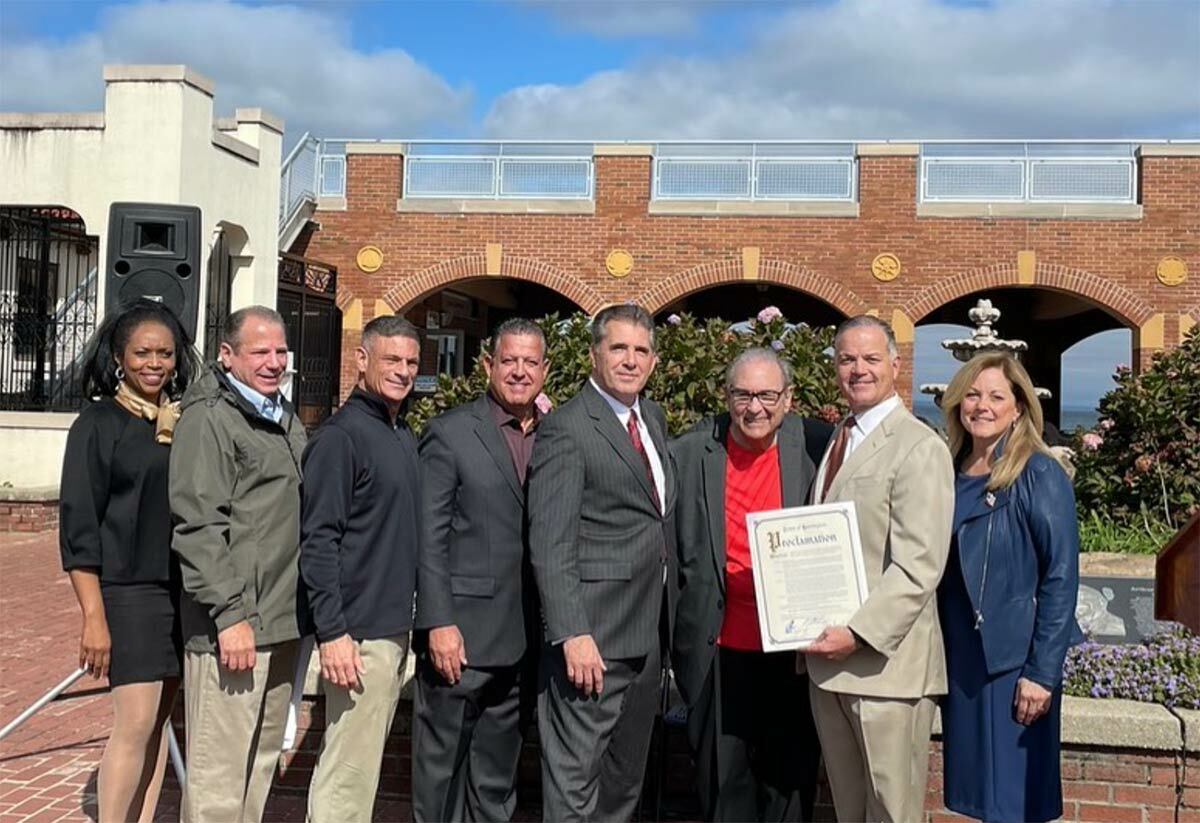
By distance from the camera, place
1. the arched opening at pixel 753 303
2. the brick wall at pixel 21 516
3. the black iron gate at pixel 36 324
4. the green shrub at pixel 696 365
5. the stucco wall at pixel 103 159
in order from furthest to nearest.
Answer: the arched opening at pixel 753 303 < the black iron gate at pixel 36 324 < the stucco wall at pixel 103 159 < the brick wall at pixel 21 516 < the green shrub at pixel 696 365

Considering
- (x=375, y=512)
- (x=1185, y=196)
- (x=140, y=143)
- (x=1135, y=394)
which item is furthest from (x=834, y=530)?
(x=1185, y=196)

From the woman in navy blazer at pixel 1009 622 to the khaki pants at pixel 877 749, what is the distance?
5.8 inches

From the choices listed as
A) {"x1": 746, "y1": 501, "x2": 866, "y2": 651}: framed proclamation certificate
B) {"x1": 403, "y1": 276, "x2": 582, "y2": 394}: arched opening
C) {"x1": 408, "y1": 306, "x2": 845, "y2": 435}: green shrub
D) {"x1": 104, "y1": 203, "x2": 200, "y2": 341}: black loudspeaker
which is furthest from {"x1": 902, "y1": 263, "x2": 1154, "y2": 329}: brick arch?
{"x1": 746, "y1": 501, "x2": 866, "y2": 651}: framed proclamation certificate

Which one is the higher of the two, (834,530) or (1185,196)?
(1185,196)

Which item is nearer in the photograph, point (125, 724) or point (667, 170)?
point (125, 724)

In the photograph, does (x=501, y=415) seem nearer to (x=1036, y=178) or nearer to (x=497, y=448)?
(x=497, y=448)

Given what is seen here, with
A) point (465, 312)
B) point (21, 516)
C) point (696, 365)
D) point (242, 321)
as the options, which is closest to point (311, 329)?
point (465, 312)

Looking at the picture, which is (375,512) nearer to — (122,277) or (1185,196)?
(122,277)

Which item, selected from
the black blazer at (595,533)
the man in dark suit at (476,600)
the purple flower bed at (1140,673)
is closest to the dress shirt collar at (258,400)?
the man in dark suit at (476,600)

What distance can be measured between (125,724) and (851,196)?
1706 centimetres

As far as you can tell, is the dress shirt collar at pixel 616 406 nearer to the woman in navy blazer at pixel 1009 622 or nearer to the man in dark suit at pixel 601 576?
the man in dark suit at pixel 601 576

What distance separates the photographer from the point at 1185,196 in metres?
18.3

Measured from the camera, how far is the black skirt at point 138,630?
3764 mm

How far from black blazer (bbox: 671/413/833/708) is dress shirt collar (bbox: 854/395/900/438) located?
323 millimetres
